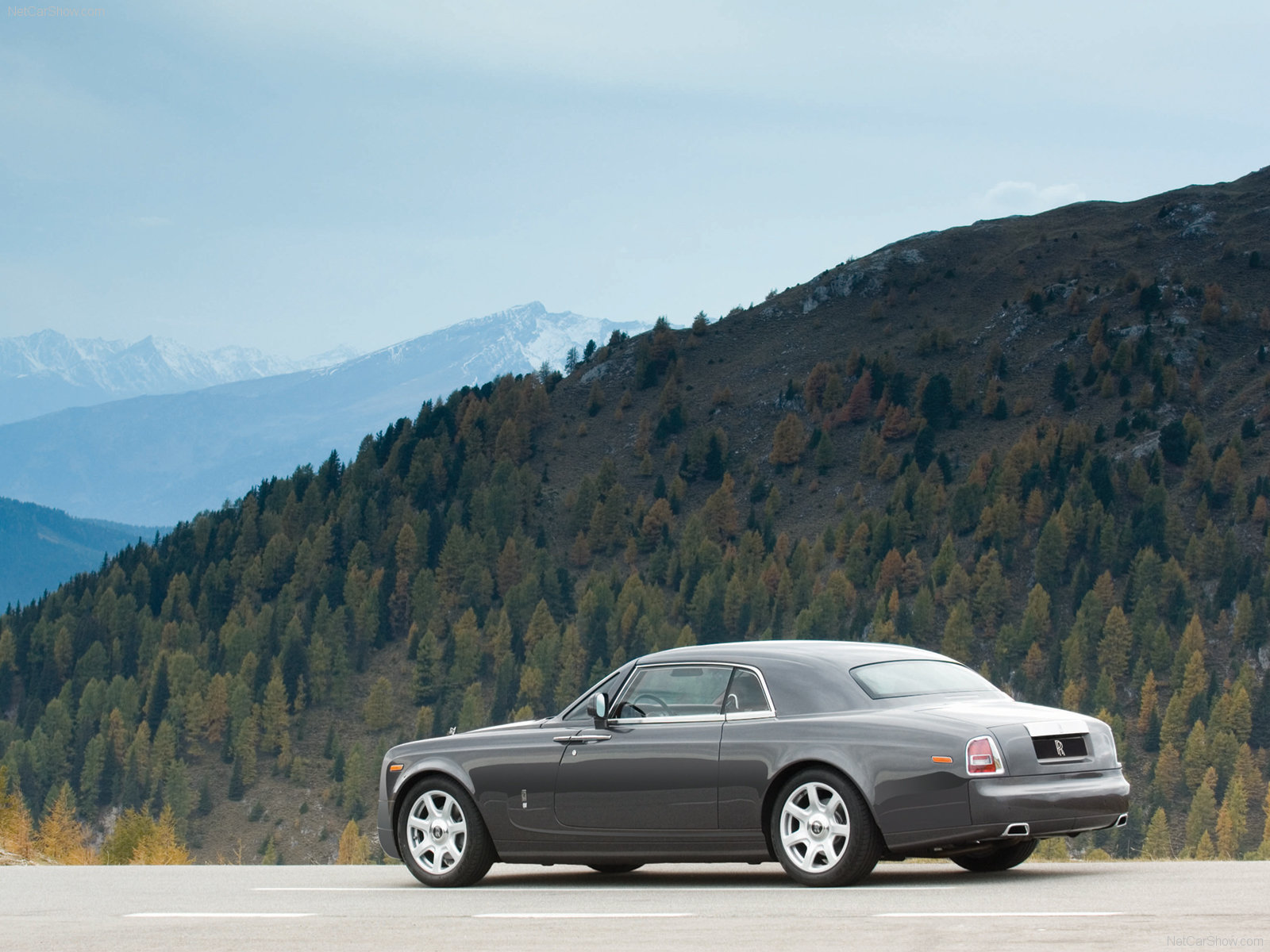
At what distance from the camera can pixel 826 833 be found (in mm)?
11383

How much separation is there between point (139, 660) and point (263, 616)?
15.9m

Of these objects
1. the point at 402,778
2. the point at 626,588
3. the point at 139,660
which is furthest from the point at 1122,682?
the point at 402,778

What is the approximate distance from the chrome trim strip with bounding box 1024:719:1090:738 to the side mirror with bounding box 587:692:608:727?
3.10 meters

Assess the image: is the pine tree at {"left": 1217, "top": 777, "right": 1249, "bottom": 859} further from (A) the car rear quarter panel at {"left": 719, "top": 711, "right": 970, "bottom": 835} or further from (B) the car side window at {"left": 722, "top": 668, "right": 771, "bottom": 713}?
(A) the car rear quarter panel at {"left": 719, "top": 711, "right": 970, "bottom": 835}

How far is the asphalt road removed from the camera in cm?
883

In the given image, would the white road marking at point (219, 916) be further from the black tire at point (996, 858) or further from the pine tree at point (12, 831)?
the pine tree at point (12, 831)

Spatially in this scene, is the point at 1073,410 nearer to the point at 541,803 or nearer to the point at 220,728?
the point at 220,728

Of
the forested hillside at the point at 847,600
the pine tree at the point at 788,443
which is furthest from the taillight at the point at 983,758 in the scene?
the pine tree at the point at 788,443

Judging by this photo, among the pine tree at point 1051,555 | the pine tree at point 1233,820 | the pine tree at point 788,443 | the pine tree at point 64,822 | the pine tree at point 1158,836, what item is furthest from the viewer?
the pine tree at point 788,443

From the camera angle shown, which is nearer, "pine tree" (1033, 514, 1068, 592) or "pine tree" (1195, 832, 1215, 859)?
"pine tree" (1195, 832, 1215, 859)

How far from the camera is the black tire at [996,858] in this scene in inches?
488
